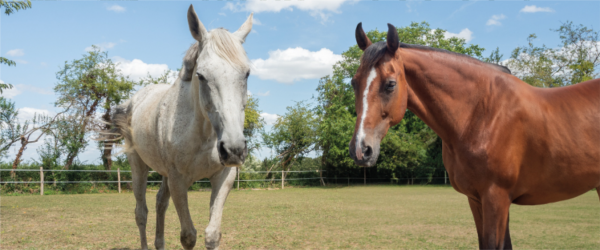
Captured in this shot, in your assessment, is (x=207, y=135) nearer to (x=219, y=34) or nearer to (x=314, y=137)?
(x=219, y=34)

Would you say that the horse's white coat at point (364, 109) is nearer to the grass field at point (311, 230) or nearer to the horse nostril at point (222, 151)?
the horse nostril at point (222, 151)

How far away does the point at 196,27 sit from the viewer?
114 inches

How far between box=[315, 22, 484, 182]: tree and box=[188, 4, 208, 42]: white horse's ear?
82.6 feet

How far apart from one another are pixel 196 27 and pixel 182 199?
4.99 ft

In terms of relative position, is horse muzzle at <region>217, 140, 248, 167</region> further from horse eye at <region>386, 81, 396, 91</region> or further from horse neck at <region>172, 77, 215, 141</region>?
horse eye at <region>386, 81, 396, 91</region>

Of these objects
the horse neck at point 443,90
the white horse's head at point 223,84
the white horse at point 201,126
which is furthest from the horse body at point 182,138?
the horse neck at point 443,90

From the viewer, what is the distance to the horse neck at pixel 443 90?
2.76 m

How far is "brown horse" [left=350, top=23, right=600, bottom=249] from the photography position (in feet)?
8.36

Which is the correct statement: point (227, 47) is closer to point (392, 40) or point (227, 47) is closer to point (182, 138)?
point (182, 138)

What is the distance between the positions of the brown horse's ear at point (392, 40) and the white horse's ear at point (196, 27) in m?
1.48

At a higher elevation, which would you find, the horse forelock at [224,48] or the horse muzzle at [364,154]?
the horse forelock at [224,48]

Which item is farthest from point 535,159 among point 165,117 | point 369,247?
point 369,247

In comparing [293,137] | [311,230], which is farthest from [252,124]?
[311,230]

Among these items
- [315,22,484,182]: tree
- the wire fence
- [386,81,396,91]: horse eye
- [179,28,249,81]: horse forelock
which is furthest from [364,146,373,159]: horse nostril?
[315,22,484,182]: tree
